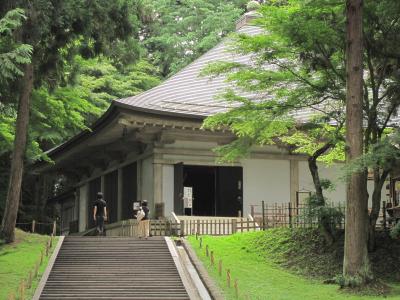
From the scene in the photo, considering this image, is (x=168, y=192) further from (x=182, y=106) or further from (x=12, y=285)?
(x=12, y=285)

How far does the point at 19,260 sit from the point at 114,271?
8.47ft

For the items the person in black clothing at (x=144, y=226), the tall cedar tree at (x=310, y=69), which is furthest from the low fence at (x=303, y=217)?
the person in black clothing at (x=144, y=226)

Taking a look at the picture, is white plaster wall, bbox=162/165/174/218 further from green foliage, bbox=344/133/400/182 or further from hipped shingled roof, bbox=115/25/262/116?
green foliage, bbox=344/133/400/182

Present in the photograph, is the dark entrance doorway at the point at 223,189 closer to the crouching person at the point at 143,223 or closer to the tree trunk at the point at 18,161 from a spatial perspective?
the crouching person at the point at 143,223

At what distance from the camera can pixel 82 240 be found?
65.3 ft

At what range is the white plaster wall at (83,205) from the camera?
116ft

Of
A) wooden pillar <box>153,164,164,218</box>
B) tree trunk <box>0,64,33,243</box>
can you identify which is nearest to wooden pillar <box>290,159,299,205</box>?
wooden pillar <box>153,164,164,218</box>

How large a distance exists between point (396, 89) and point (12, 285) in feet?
34.1

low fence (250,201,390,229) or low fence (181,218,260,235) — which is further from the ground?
low fence (250,201,390,229)

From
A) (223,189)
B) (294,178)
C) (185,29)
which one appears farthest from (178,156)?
(185,29)

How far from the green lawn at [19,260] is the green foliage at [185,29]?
21884 mm

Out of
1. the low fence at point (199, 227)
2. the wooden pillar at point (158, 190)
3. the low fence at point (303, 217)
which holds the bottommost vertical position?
the low fence at point (199, 227)

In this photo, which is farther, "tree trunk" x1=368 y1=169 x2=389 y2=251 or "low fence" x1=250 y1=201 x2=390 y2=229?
"low fence" x1=250 y1=201 x2=390 y2=229

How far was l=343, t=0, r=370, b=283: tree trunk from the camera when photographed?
15000 mm
